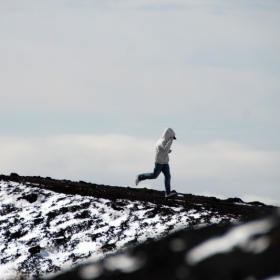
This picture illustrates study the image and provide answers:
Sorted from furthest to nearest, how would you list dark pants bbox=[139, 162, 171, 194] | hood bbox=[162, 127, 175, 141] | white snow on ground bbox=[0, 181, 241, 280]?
dark pants bbox=[139, 162, 171, 194] < hood bbox=[162, 127, 175, 141] < white snow on ground bbox=[0, 181, 241, 280]

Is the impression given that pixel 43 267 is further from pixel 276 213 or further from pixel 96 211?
pixel 276 213

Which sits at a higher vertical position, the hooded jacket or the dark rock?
the hooded jacket

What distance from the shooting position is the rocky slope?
486 inches

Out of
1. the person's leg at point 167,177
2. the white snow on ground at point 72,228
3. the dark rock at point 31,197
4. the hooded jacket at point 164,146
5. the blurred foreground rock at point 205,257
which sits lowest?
the blurred foreground rock at point 205,257

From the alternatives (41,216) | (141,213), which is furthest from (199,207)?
(41,216)

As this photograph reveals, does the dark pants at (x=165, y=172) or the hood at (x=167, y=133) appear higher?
the hood at (x=167, y=133)

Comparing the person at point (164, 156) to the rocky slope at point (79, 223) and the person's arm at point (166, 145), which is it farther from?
the rocky slope at point (79, 223)

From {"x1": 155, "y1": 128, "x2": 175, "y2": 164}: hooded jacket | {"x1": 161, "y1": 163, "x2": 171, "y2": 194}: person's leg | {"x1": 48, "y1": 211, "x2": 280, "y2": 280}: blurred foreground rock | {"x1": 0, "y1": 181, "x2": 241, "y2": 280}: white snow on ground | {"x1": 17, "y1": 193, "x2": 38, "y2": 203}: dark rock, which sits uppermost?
{"x1": 155, "y1": 128, "x2": 175, "y2": 164}: hooded jacket

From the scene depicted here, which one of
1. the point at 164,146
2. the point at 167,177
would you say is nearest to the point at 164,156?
the point at 164,146

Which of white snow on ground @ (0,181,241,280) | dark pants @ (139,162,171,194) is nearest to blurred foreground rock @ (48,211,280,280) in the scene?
white snow on ground @ (0,181,241,280)

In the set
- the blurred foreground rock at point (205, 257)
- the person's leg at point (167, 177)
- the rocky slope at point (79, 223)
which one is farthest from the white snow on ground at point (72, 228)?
the blurred foreground rock at point (205, 257)

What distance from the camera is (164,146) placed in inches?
669

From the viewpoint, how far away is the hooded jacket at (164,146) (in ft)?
55.3

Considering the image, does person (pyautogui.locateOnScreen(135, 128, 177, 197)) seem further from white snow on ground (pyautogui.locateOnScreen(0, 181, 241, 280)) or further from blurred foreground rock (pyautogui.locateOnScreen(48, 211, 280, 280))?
blurred foreground rock (pyautogui.locateOnScreen(48, 211, 280, 280))
